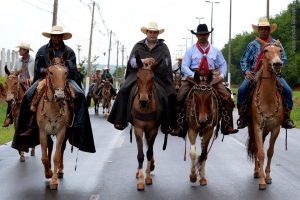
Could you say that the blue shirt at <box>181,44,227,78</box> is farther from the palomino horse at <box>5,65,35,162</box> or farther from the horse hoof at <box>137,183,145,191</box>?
the palomino horse at <box>5,65,35,162</box>

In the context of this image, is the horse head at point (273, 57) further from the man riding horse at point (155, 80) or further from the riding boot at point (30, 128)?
the riding boot at point (30, 128)

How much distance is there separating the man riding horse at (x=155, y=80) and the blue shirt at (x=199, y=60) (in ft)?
1.28

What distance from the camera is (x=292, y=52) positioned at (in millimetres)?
79062

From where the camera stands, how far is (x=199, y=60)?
12508mm

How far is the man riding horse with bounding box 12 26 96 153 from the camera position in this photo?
11.8 m

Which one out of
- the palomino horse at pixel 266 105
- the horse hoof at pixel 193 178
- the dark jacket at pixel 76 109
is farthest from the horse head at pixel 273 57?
the dark jacket at pixel 76 109

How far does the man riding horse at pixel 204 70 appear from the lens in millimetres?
12109

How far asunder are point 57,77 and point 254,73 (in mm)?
4064

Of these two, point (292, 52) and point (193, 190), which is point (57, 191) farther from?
point (292, 52)

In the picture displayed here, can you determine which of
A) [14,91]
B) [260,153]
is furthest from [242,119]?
[14,91]

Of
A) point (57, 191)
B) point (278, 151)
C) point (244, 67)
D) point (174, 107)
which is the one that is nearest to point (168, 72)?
point (174, 107)

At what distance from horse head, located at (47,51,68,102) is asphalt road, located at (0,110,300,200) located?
5.43 feet

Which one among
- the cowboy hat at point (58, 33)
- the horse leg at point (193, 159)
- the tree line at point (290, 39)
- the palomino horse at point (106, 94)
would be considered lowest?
the horse leg at point (193, 159)

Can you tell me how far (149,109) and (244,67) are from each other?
2516mm
